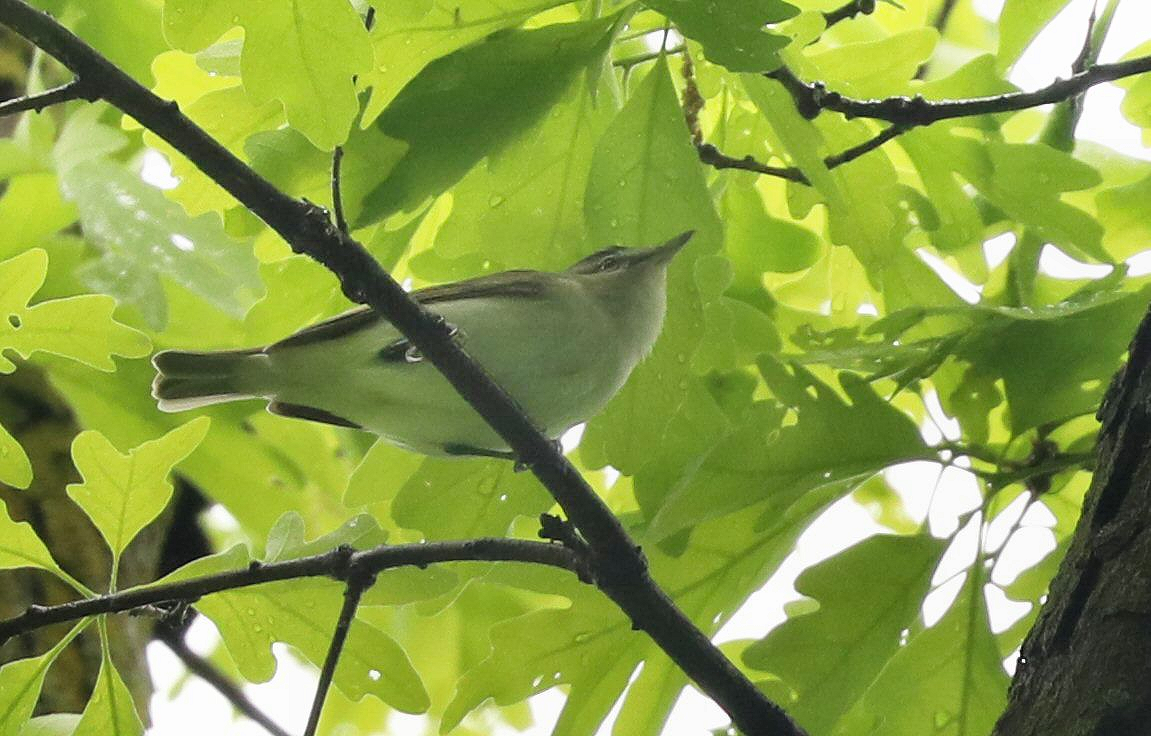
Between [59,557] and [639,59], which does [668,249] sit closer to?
[639,59]

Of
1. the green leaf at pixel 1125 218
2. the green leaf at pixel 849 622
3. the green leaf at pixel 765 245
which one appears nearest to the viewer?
the green leaf at pixel 849 622

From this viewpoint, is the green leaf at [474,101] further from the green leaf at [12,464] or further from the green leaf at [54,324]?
the green leaf at [12,464]

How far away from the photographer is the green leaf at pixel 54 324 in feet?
5.77

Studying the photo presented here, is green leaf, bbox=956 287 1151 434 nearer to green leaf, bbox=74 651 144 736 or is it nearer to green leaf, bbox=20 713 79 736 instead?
green leaf, bbox=74 651 144 736

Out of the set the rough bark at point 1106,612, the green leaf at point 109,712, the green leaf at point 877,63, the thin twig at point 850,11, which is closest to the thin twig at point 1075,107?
the green leaf at point 877,63

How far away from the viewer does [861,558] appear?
1898 mm

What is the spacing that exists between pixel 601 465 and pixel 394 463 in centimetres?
38

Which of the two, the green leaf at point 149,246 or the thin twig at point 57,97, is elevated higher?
the green leaf at point 149,246

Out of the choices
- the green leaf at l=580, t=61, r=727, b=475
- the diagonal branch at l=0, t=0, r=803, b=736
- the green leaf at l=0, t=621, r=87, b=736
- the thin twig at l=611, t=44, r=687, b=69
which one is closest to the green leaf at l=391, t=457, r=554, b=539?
the green leaf at l=580, t=61, r=727, b=475

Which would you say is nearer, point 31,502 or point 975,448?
point 975,448

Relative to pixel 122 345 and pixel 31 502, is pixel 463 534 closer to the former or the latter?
pixel 122 345

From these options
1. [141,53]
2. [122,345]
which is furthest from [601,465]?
[141,53]

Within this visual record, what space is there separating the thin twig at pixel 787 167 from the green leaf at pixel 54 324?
0.93 meters

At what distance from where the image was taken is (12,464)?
1.83 metres
